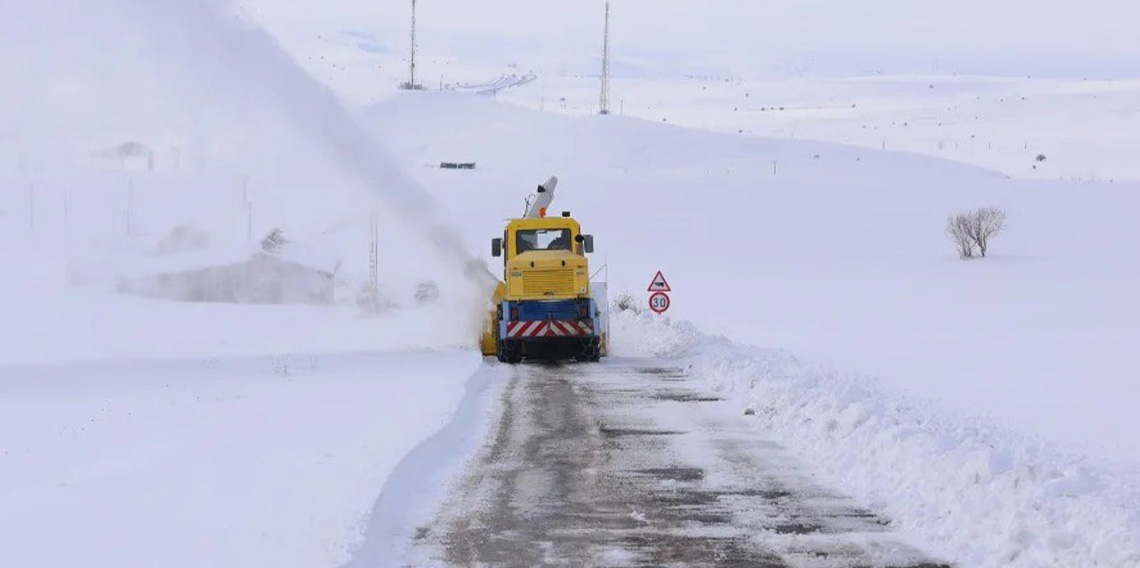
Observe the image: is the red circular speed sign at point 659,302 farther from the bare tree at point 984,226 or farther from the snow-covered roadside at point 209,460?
the bare tree at point 984,226

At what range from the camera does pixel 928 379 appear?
2588cm

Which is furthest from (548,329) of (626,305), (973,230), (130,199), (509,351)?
(130,199)

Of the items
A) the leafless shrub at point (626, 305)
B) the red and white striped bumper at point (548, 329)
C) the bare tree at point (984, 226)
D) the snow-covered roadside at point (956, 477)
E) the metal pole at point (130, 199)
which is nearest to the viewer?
the snow-covered roadside at point (956, 477)

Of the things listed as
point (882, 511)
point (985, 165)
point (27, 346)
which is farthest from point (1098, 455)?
point (985, 165)

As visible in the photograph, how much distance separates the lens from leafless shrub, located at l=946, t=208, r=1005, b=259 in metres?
63.8

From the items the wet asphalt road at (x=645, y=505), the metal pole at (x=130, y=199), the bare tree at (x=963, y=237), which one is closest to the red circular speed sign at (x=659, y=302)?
the wet asphalt road at (x=645, y=505)

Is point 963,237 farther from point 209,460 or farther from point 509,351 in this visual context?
point 209,460

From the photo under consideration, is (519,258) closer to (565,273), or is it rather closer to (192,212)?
(565,273)

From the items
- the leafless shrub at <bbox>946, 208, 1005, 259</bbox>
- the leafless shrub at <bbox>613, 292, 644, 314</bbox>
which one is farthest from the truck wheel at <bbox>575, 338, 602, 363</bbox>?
the leafless shrub at <bbox>946, 208, 1005, 259</bbox>

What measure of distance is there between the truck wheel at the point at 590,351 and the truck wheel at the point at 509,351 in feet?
3.74

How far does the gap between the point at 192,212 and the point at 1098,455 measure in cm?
5422

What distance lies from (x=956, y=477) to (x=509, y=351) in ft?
54.0

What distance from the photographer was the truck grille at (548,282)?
27203 mm

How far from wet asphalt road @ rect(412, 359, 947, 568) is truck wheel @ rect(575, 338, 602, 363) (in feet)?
29.6
